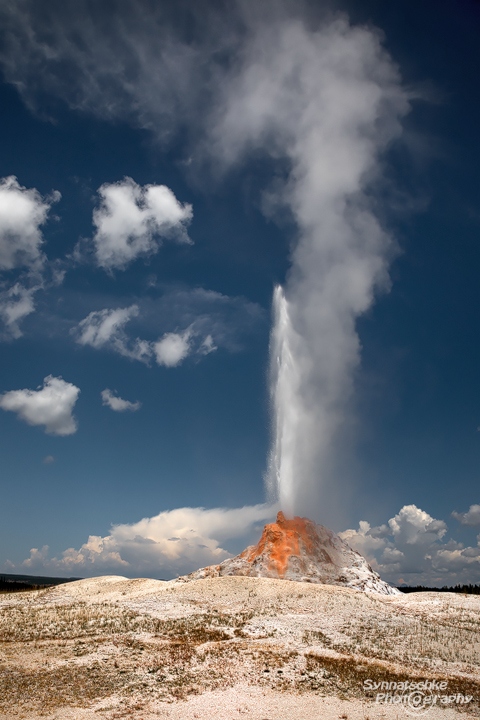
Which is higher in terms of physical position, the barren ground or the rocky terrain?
the rocky terrain

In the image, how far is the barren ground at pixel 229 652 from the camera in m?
17.0

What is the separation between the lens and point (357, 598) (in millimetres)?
40312

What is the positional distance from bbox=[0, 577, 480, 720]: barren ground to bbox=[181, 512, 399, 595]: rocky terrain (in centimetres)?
1033

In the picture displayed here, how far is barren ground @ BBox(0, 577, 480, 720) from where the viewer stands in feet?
55.9

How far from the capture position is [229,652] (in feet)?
77.7

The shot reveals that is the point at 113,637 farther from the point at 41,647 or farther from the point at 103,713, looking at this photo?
the point at 103,713

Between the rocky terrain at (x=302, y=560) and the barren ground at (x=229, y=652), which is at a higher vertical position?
the rocky terrain at (x=302, y=560)

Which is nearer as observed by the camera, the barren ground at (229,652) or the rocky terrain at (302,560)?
the barren ground at (229,652)

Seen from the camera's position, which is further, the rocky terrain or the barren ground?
the rocky terrain

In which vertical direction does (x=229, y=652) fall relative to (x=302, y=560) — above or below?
below

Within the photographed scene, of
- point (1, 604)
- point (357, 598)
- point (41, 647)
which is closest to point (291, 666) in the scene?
point (41, 647)

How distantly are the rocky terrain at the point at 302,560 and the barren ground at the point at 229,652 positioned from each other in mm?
10330

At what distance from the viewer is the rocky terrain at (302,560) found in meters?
52.2

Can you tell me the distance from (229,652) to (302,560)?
32.7 metres
